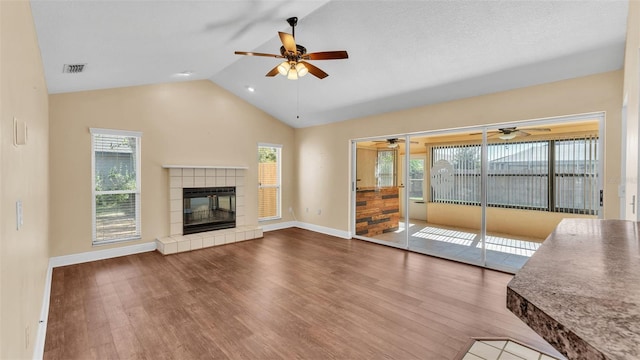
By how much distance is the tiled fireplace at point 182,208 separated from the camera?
5062mm

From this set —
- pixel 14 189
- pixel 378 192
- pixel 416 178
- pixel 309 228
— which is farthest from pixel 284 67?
pixel 309 228

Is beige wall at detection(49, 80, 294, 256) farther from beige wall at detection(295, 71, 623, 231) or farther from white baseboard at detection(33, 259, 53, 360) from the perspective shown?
white baseboard at detection(33, 259, 53, 360)

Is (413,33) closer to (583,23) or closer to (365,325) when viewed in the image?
(583,23)

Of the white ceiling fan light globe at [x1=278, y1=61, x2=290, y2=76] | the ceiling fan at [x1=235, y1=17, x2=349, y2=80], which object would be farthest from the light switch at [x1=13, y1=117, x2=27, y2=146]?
the white ceiling fan light globe at [x1=278, y1=61, x2=290, y2=76]

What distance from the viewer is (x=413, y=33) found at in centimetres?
317

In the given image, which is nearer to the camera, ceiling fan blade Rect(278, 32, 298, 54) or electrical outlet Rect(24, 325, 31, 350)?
electrical outlet Rect(24, 325, 31, 350)

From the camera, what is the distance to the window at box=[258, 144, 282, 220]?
6820 mm

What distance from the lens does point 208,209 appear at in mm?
5750

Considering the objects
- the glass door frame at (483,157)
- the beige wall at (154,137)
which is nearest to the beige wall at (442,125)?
the glass door frame at (483,157)

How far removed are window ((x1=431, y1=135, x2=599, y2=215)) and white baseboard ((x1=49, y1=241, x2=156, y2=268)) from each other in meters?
5.17

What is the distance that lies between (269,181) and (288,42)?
4.55 m

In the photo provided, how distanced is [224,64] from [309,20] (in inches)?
72.4

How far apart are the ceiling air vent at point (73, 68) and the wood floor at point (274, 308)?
8.53ft

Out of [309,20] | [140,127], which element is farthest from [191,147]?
[309,20]
